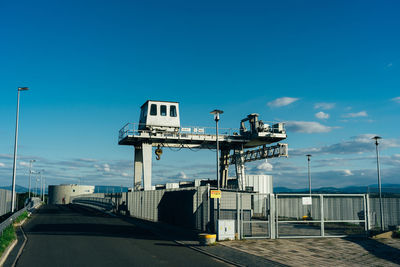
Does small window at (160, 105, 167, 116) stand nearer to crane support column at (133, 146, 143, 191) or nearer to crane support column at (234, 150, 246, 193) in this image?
crane support column at (133, 146, 143, 191)

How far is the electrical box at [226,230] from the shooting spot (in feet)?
63.0

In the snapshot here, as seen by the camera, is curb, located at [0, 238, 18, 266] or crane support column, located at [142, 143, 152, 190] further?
crane support column, located at [142, 143, 152, 190]

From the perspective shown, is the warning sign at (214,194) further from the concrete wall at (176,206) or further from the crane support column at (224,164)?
the crane support column at (224,164)

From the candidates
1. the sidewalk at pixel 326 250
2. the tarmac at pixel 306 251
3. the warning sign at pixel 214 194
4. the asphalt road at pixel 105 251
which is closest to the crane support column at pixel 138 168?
the asphalt road at pixel 105 251

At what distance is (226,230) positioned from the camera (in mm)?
19375

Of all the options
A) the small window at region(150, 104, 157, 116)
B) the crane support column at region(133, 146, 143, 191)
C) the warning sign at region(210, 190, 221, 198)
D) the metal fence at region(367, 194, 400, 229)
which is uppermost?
the small window at region(150, 104, 157, 116)

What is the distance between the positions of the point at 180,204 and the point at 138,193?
12438 millimetres

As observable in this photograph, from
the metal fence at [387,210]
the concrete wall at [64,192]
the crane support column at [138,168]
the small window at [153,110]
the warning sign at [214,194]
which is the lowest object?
the concrete wall at [64,192]

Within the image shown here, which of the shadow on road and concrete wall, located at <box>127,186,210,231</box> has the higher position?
concrete wall, located at <box>127,186,210,231</box>

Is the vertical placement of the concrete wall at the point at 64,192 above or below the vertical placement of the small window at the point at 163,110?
below

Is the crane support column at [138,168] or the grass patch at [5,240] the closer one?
the grass patch at [5,240]

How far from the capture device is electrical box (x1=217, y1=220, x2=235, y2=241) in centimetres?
1919

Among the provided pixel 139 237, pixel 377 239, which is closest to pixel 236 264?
pixel 139 237

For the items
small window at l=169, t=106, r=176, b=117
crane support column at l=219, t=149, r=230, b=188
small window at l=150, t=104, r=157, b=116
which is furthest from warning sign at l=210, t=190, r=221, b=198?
crane support column at l=219, t=149, r=230, b=188
